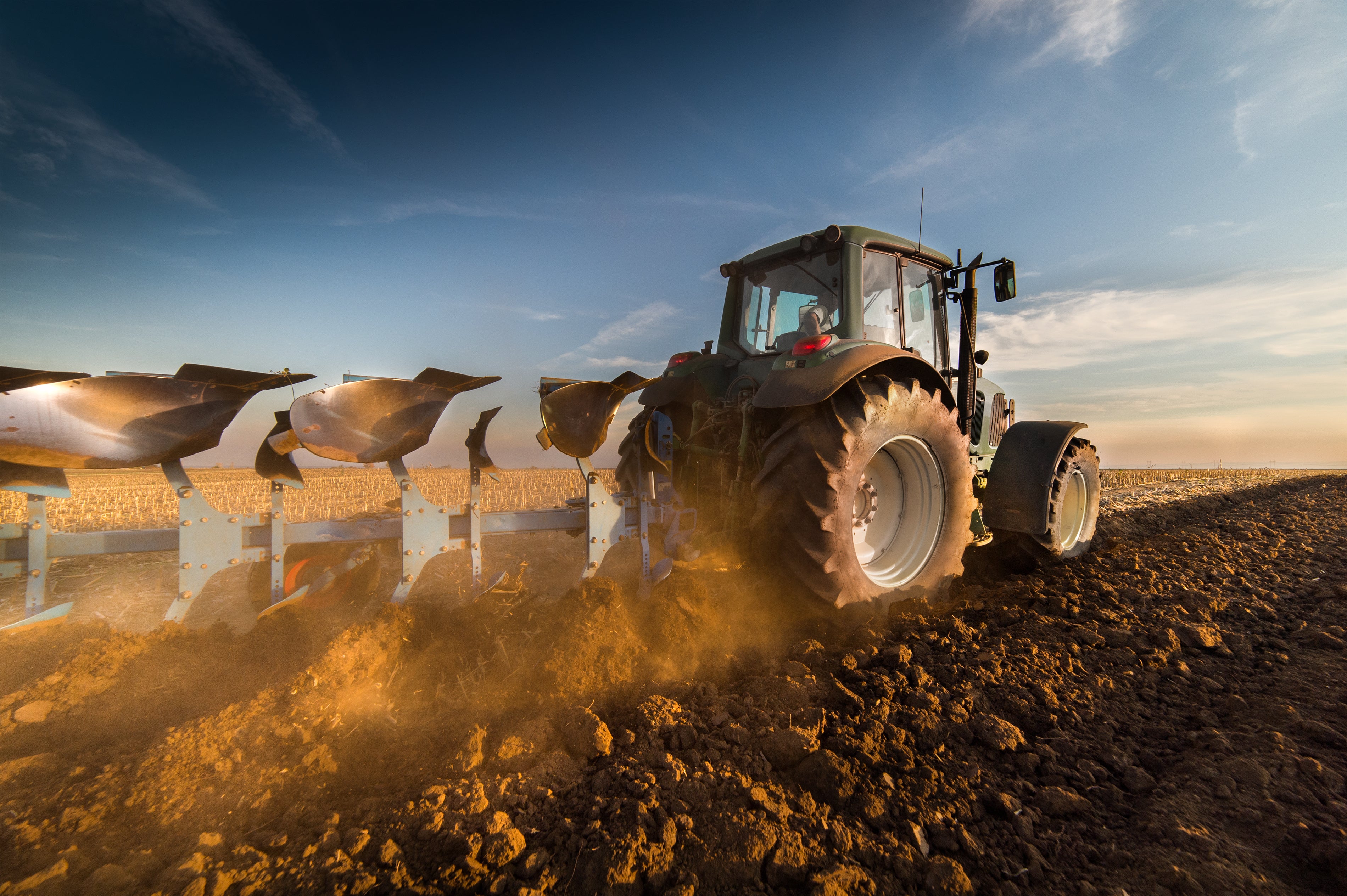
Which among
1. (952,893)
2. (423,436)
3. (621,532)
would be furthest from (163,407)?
(952,893)

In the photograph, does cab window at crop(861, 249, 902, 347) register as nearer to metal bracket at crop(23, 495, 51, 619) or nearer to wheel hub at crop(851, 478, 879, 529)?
wheel hub at crop(851, 478, 879, 529)

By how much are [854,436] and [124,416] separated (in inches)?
125

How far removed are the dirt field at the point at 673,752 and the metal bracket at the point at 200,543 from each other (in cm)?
23

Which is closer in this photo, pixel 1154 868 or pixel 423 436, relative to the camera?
pixel 1154 868

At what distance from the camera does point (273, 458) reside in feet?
9.39

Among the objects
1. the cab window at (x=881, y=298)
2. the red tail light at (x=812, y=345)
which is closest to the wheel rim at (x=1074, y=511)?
the cab window at (x=881, y=298)

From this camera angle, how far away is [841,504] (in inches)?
109

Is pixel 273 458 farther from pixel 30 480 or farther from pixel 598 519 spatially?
pixel 598 519

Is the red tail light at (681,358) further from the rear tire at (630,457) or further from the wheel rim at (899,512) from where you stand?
the wheel rim at (899,512)

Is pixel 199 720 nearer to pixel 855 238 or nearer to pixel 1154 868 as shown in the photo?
pixel 1154 868

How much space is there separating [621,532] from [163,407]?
6.79 ft

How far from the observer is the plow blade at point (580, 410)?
2.91 m

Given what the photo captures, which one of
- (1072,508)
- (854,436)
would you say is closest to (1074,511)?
(1072,508)

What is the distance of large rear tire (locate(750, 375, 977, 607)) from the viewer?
8.98 feet
